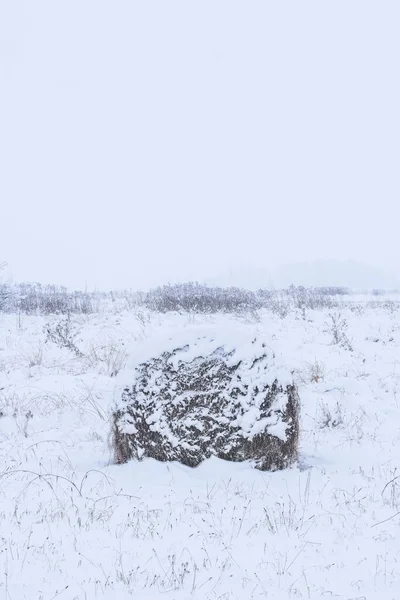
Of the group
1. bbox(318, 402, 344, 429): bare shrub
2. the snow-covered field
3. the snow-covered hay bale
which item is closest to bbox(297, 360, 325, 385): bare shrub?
the snow-covered field

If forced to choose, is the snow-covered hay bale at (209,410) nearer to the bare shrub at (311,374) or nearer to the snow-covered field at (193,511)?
the snow-covered field at (193,511)

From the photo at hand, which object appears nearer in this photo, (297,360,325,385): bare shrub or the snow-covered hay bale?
the snow-covered hay bale

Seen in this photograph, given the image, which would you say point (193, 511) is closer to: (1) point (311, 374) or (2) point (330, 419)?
(2) point (330, 419)

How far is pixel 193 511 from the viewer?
3238 mm

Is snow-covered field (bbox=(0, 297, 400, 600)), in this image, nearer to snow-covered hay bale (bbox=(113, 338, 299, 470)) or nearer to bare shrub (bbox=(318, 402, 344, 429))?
bare shrub (bbox=(318, 402, 344, 429))

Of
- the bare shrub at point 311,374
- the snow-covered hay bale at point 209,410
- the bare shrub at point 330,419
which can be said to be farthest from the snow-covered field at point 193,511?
the bare shrub at point 311,374

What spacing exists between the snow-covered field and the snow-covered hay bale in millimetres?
136

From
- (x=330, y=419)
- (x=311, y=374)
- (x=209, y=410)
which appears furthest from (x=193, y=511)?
(x=311, y=374)

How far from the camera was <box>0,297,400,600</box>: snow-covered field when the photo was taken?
7.98 feet

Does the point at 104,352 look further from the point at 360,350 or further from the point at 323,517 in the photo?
the point at 323,517

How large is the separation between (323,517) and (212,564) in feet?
3.16

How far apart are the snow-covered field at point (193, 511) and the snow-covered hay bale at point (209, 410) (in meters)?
0.14

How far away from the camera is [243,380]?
13.2ft

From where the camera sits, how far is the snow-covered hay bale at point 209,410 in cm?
390
